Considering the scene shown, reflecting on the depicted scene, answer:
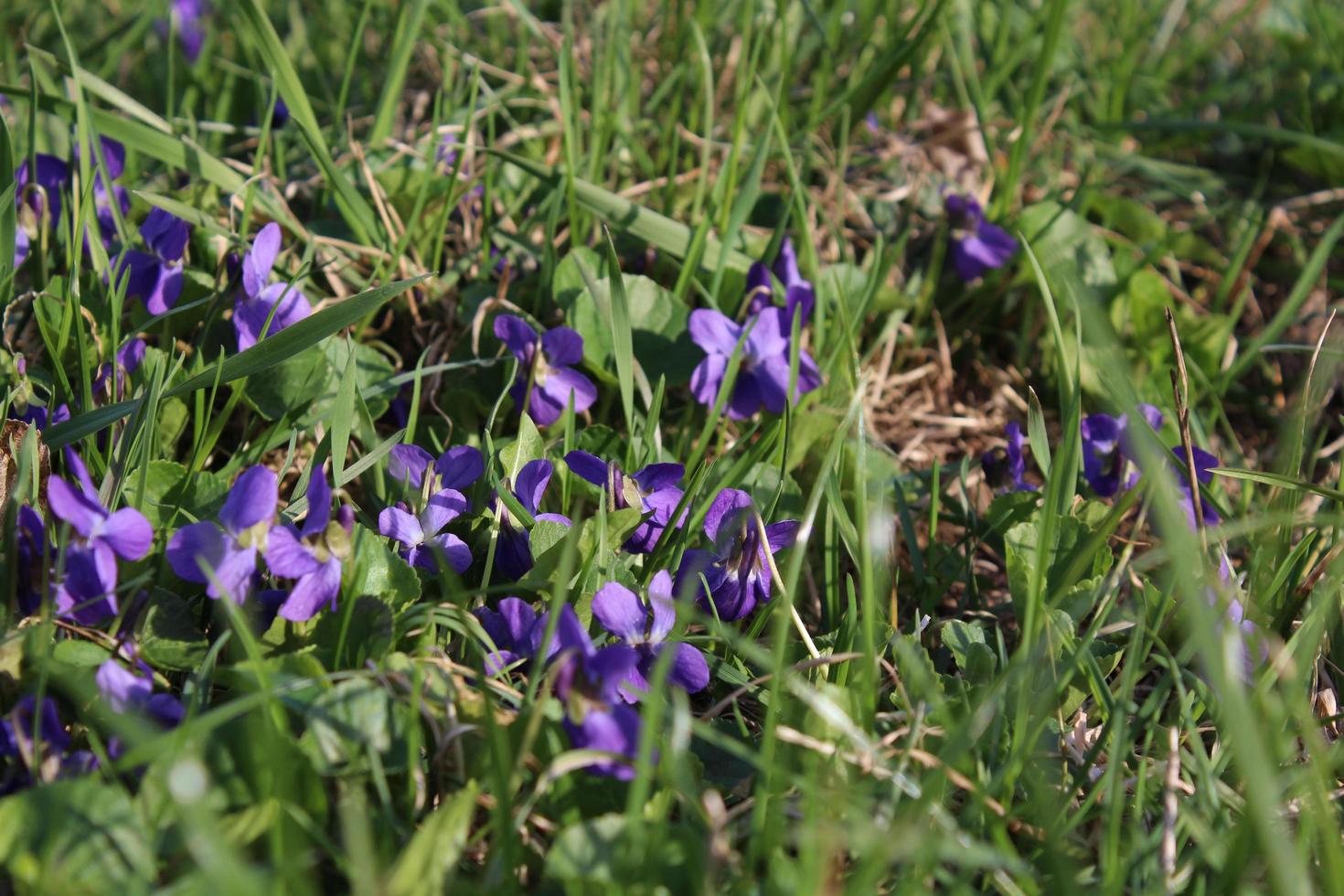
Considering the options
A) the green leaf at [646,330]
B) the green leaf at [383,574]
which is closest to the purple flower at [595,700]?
the green leaf at [383,574]

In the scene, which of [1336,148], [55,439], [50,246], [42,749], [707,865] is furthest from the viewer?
[1336,148]

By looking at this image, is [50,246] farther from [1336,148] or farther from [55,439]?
[1336,148]

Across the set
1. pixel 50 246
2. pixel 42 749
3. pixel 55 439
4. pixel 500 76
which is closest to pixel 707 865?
Result: pixel 42 749

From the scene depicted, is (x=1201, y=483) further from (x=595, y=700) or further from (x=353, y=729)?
(x=353, y=729)

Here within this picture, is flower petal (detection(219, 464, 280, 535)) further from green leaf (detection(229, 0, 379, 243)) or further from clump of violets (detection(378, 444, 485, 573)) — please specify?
green leaf (detection(229, 0, 379, 243))

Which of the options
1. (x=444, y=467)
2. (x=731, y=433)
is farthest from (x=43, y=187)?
(x=731, y=433)

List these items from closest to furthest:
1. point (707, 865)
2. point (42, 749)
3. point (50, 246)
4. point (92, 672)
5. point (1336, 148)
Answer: point (707, 865), point (42, 749), point (92, 672), point (50, 246), point (1336, 148)

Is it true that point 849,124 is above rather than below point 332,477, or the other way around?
above

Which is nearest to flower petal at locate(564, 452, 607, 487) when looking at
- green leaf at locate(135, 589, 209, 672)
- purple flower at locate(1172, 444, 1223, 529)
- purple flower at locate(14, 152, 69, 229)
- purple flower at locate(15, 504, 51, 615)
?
green leaf at locate(135, 589, 209, 672)
